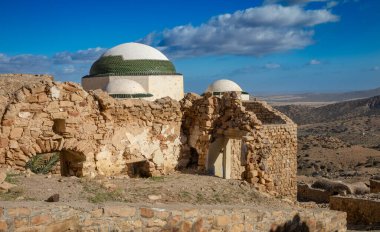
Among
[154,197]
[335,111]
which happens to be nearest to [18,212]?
[154,197]

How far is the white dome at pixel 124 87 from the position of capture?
1393 centimetres

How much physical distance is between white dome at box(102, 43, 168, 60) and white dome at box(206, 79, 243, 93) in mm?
6333

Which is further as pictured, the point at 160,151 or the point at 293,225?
the point at 160,151

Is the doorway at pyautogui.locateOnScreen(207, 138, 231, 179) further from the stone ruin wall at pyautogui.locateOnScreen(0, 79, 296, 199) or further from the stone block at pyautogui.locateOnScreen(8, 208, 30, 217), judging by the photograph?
the stone block at pyautogui.locateOnScreen(8, 208, 30, 217)

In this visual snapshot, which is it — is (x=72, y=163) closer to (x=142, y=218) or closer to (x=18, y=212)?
(x=142, y=218)

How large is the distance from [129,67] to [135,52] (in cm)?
64

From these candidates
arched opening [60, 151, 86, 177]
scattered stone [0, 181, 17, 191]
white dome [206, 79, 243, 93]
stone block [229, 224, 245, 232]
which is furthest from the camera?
white dome [206, 79, 243, 93]

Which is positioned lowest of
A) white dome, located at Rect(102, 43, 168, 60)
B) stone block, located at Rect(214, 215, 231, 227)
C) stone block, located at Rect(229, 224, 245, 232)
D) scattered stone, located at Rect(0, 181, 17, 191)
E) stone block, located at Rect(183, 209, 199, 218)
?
stone block, located at Rect(229, 224, 245, 232)

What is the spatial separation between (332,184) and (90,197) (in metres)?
11.4

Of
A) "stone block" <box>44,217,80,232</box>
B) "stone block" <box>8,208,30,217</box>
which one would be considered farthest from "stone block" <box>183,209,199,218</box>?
"stone block" <box>8,208,30,217</box>

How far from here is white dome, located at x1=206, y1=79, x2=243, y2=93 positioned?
71.5ft

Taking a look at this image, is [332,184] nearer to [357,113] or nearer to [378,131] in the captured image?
[378,131]

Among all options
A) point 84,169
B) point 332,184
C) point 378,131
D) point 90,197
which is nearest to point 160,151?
point 84,169

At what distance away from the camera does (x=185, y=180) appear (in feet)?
29.3
